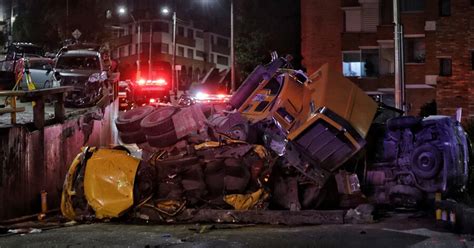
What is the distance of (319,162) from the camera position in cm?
957

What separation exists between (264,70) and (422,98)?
2682 centimetres

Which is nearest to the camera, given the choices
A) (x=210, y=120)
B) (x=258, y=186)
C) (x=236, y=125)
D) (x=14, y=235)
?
(x=14, y=235)

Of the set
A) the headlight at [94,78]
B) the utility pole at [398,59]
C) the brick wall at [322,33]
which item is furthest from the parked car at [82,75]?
the brick wall at [322,33]

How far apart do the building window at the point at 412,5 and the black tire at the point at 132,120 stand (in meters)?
27.2

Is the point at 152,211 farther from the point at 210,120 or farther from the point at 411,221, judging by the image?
the point at 411,221

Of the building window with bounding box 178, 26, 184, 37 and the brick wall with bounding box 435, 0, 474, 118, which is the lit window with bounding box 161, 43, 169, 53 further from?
the brick wall with bounding box 435, 0, 474, 118

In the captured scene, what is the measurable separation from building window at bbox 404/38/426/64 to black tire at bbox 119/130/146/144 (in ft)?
88.7

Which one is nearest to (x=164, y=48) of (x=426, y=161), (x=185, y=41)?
(x=185, y=41)

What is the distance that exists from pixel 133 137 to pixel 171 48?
213 ft

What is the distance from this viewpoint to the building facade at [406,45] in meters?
33.3

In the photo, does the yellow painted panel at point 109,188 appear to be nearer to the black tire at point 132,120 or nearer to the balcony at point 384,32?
the black tire at point 132,120

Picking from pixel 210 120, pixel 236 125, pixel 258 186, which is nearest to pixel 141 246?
pixel 258 186

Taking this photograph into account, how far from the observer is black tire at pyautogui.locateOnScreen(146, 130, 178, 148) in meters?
11.9

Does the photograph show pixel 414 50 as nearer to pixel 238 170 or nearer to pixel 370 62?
pixel 370 62
